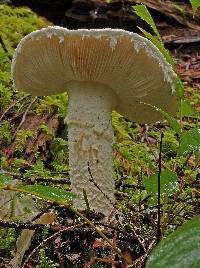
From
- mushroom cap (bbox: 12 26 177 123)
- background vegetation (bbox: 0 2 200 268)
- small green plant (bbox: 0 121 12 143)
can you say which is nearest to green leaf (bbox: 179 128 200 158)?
background vegetation (bbox: 0 2 200 268)

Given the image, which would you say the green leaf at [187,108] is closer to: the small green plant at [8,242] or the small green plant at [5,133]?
the small green plant at [8,242]

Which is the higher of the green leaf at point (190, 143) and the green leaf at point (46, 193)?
the green leaf at point (190, 143)

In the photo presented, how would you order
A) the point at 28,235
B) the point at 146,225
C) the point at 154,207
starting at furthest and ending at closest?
the point at 154,207, the point at 146,225, the point at 28,235

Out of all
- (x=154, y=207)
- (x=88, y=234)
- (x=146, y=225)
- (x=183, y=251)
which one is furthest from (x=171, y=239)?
(x=154, y=207)

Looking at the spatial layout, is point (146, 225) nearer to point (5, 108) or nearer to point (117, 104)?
point (117, 104)

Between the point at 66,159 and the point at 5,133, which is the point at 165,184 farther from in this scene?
the point at 5,133

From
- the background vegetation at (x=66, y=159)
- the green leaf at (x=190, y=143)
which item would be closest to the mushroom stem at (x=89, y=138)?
the background vegetation at (x=66, y=159)
